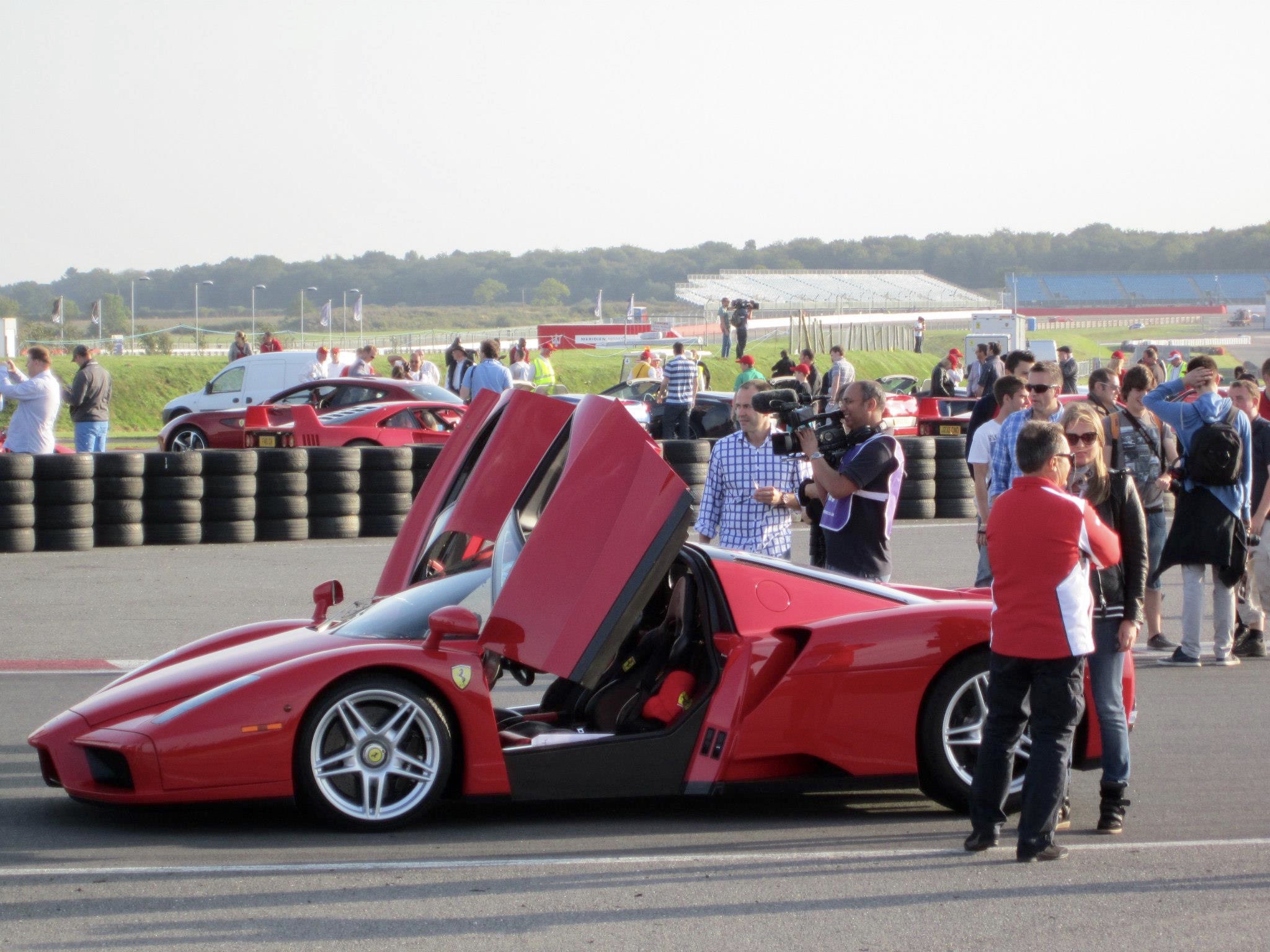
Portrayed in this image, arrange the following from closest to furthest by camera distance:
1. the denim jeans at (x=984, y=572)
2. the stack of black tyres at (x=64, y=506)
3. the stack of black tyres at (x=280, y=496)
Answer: the denim jeans at (x=984, y=572) < the stack of black tyres at (x=64, y=506) < the stack of black tyres at (x=280, y=496)

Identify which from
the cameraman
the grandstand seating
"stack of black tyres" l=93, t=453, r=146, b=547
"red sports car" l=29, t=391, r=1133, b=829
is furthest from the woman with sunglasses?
the grandstand seating

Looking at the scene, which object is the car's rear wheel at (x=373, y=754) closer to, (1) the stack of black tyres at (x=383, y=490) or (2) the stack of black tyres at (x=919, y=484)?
(1) the stack of black tyres at (x=383, y=490)

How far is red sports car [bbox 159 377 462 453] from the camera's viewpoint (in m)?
19.1

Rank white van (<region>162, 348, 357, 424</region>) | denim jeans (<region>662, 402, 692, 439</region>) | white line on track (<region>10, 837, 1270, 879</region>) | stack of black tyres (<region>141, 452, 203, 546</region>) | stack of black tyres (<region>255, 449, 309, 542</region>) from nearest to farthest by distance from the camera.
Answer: white line on track (<region>10, 837, 1270, 879</region>)
stack of black tyres (<region>141, 452, 203, 546</region>)
stack of black tyres (<region>255, 449, 309, 542</region>)
denim jeans (<region>662, 402, 692, 439</region>)
white van (<region>162, 348, 357, 424</region>)

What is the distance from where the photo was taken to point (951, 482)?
16359mm

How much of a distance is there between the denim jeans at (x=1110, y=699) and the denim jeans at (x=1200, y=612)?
3576 millimetres

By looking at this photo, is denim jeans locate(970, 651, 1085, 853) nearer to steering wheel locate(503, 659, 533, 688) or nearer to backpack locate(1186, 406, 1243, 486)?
steering wheel locate(503, 659, 533, 688)

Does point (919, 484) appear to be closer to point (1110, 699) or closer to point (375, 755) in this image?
point (1110, 699)

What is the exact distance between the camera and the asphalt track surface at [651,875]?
4.14m

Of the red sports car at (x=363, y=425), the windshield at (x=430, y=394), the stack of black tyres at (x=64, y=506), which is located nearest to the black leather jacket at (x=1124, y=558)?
the stack of black tyres at (x=64, y=506)

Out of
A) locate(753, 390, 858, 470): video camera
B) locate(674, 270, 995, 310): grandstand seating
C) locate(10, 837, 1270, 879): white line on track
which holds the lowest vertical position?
locate(10, 837, 1270, 879): white line on track

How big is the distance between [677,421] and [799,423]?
14.1 metres

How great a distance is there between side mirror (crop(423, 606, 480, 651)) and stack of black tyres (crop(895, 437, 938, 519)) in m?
11.4

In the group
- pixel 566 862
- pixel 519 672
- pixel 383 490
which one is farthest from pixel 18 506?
pixel 566 862
